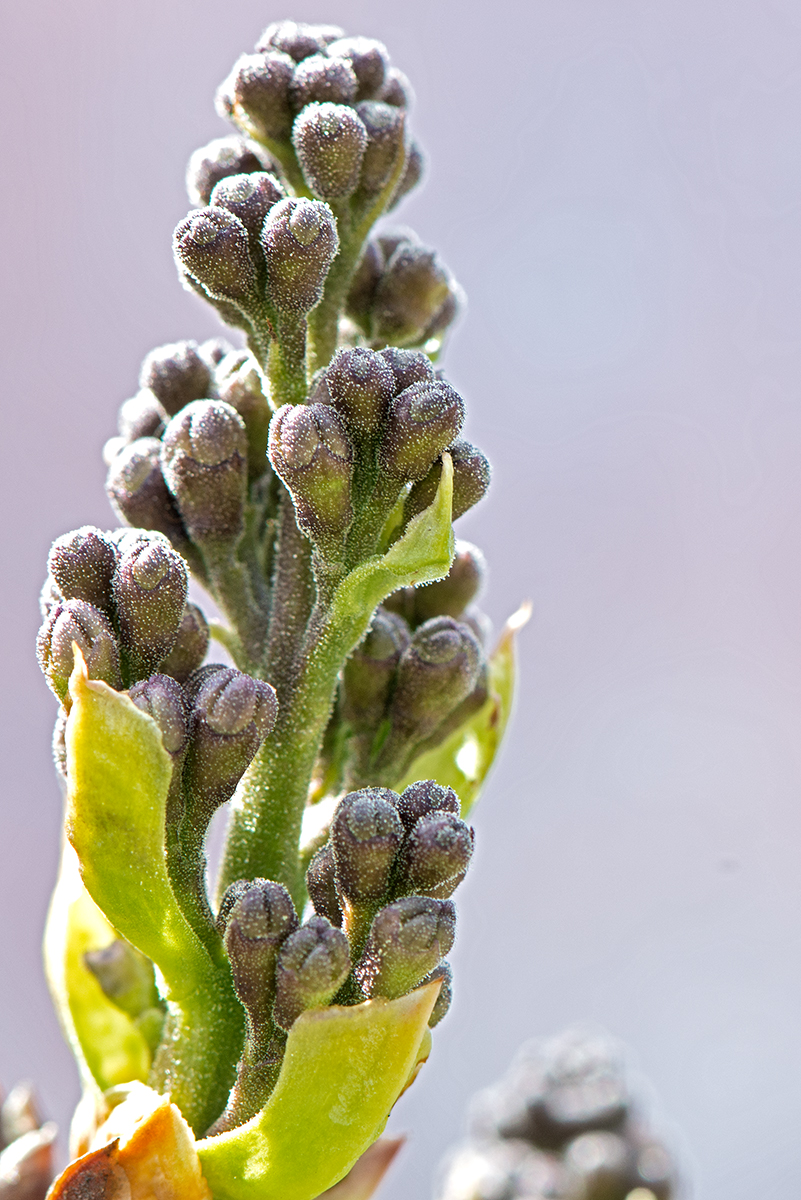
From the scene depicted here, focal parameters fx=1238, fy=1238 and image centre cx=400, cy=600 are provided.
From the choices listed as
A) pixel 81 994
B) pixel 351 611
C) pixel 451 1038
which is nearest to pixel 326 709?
pixel 351 611

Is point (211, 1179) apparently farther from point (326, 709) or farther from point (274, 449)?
point (274, 449)

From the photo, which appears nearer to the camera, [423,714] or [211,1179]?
[211,1179]

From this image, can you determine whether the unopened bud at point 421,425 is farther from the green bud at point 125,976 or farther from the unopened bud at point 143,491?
the green bud at point 125,976

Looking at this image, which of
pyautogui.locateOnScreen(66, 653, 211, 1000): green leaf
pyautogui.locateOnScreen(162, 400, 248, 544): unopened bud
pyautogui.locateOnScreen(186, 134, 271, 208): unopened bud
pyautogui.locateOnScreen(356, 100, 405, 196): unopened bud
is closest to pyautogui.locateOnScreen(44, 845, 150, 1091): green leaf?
pyautogui.locateOnScreen(66, 653, 211, 1000): green leaf

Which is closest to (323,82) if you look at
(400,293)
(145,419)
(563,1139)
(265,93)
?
(265,93)

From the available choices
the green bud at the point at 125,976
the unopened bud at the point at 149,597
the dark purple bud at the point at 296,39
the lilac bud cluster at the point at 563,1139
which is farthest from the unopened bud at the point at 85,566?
the lilac bud cluster at the point at 563,1139

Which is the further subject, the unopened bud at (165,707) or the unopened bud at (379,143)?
the unopened bud at (379,143)
